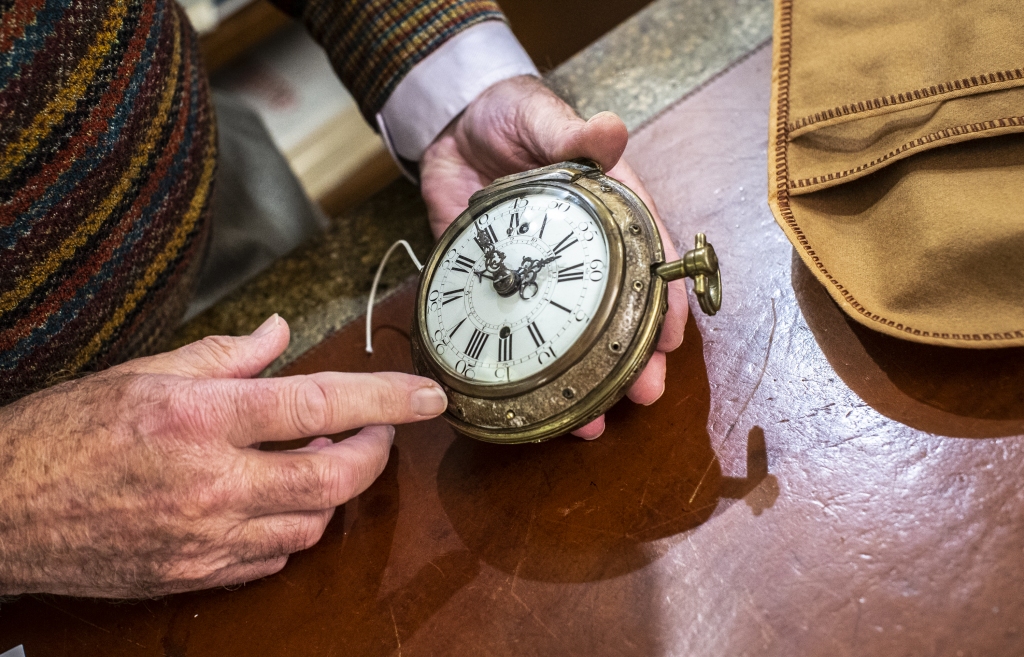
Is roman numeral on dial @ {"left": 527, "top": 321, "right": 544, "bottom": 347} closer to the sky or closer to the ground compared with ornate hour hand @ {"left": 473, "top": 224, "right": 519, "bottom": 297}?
closer to the ground

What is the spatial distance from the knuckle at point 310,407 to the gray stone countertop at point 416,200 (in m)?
0.46

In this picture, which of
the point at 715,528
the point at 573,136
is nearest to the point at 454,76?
the point at 573,136

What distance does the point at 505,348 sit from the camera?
1.09 metres

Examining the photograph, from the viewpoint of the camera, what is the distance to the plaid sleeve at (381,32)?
1.58 metres

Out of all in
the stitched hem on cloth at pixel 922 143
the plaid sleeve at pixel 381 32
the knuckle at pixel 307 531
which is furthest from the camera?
the plaid sleeve at pixel 381 32

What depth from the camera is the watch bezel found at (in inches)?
40.8

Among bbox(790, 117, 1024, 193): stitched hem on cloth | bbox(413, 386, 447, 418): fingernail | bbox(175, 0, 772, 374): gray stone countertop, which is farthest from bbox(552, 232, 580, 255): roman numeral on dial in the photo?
bbox(175, 0, 772, 374): gray stone countertop

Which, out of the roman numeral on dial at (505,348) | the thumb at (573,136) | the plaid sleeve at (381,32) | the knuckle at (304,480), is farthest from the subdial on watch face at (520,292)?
the plaid sleeve at (381,32)

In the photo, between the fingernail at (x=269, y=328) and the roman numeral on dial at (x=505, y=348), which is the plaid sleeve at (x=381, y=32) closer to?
the fingernail at (x=269, y=328)

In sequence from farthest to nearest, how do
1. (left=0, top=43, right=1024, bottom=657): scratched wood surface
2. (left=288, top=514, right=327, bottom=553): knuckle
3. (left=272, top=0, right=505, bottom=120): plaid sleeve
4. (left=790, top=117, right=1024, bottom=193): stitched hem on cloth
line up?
(left=272, top=0, right=505, bottom=120): plaid sleeve, (left=288, top=514, right=327, bottom=553): knuckle, (left=790, top=117, right=1024, bottom=193): stitched hem on cloth, (left=0, top=43, right=1024, bottom=657): scratched wood surface

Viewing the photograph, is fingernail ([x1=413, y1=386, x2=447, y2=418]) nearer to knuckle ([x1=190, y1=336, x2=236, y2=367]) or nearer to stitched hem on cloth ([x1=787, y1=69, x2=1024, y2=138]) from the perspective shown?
knuckle ([x1=190, y1=336, x2=236, y2=367])

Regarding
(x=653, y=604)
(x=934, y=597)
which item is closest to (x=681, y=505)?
(x=653, y=604)

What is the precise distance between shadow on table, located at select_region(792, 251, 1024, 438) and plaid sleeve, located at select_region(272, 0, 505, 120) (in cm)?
94

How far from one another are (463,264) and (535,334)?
0.62 feet
